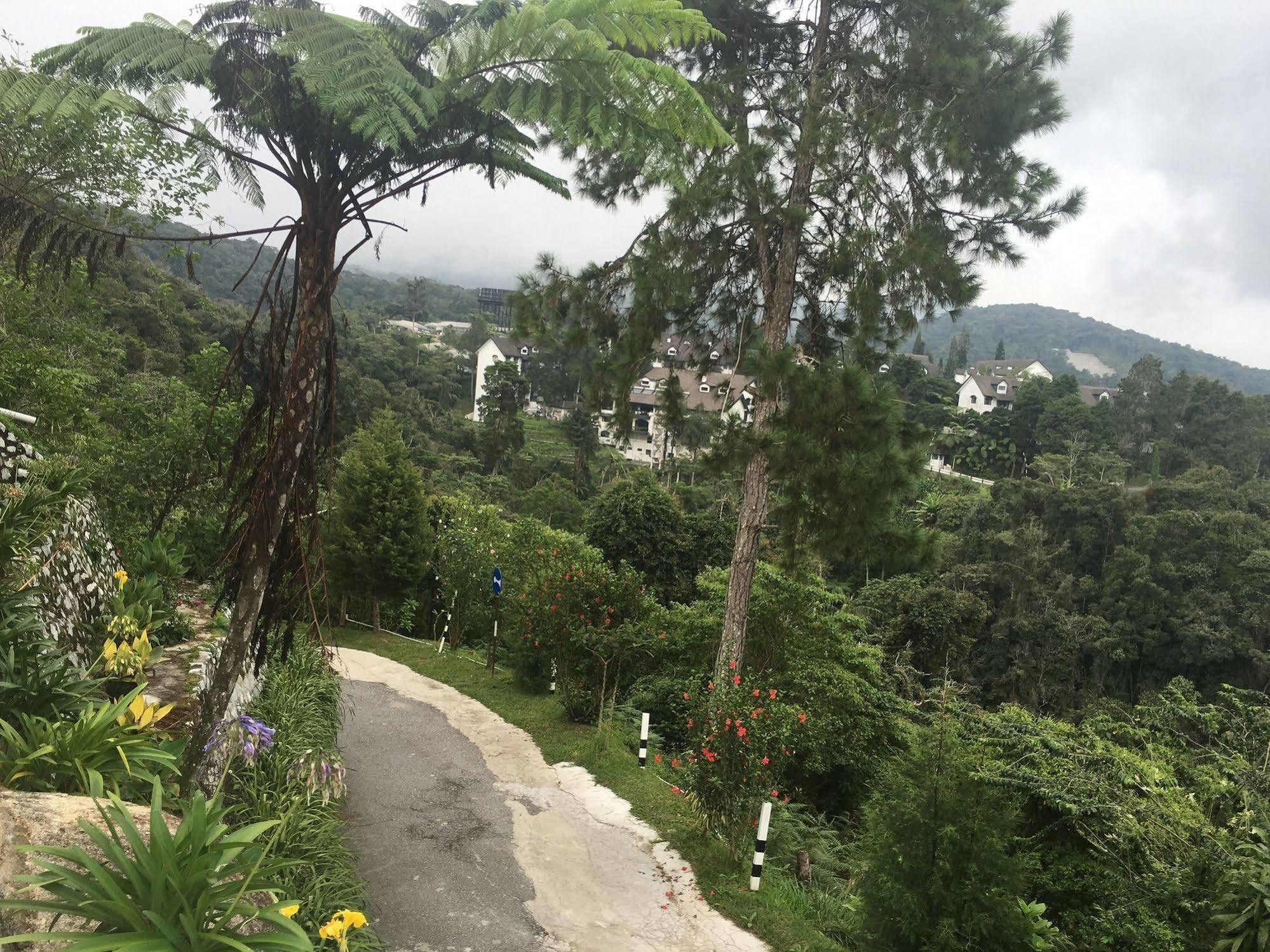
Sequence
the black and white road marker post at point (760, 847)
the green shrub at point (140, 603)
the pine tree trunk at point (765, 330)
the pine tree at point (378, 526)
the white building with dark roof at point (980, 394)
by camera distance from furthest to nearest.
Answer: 1. the white building with dark roof at point (980, 394)
2. the pine tree at point (378, 526)
3. the pine tree trunk at point (765, 330)
4. the green shrub at point (140, 603)
5. the black and white road marker post at point (760, 847)

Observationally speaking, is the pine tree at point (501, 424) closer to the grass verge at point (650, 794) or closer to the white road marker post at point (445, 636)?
the white road marker post at point (445, 636)

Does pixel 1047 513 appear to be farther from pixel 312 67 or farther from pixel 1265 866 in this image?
pixel 312 67

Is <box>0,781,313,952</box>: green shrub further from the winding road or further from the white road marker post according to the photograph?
the white road marker post

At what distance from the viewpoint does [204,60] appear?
3.89 meters

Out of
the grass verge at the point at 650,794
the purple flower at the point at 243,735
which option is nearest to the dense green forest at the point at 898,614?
the grass verge at the point at 650,794

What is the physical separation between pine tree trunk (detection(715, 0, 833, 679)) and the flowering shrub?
1440 mm

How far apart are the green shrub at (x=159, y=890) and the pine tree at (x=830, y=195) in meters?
5.70

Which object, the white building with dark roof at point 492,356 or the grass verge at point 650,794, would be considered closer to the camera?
the grass verge at point 650,794

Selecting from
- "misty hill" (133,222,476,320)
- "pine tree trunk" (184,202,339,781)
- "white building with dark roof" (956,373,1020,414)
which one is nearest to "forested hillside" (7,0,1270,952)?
"pine tree trunk" (184,202,339,781)

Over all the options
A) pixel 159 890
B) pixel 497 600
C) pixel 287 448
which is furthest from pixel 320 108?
pixel 497 600

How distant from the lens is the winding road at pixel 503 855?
5.45m

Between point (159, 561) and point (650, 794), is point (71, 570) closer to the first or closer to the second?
point (159, 561)

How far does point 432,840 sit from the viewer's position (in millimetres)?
6680

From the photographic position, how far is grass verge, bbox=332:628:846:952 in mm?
5863
